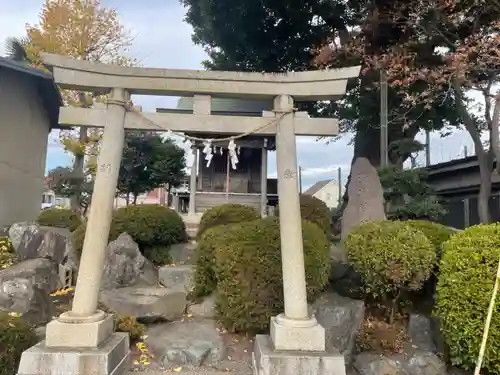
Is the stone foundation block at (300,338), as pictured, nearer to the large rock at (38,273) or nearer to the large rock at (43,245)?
the large rock at (38,273)

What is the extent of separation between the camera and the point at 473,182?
15.1m

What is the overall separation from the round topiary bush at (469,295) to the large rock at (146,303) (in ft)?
13.9

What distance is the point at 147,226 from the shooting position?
8688 mm

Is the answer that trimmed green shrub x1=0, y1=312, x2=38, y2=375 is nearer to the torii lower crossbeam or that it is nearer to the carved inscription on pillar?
the torii lower crossbeam

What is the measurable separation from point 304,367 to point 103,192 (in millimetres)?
3210

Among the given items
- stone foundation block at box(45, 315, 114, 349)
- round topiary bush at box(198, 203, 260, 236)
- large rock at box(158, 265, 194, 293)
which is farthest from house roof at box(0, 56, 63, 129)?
stone foundation block at box(45, 315, 114, 349)

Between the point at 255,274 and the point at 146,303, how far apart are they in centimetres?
208

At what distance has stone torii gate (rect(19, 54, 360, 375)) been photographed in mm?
4309

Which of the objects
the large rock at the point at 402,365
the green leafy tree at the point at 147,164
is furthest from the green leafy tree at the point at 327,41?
the large rock at the point at 402,365

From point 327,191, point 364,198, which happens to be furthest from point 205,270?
point 327,191

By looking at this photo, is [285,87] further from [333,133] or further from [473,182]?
[473,182]

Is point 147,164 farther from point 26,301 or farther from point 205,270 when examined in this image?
point 26,301

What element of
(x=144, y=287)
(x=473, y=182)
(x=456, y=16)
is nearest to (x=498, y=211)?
(x=473, y=182)

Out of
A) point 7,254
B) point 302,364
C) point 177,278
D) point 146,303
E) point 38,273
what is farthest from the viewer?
point 7,254
